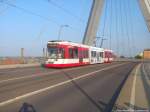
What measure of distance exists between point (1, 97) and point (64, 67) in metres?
27.3

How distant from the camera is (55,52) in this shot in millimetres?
36906

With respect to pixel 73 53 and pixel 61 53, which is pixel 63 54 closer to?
pixel 61 53

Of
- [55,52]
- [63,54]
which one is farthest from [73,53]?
[55,52]

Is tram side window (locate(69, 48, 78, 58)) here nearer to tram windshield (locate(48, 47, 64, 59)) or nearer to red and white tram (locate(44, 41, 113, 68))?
red and white tram (locate(44, 41, 113, 68))

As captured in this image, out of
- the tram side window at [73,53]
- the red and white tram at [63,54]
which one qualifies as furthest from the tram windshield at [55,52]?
the tram side window at [73,53]

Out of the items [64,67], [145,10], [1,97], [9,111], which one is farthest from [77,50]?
[9,111]

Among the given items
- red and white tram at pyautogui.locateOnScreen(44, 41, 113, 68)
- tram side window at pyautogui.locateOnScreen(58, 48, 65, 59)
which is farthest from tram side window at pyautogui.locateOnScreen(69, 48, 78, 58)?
tram side window at pyautogui.locateOnScreen(58, 48, 65, 59)

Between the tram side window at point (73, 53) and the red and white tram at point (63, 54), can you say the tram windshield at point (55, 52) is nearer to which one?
the red and white tram at point (63, 54)

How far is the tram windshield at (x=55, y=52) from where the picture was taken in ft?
120

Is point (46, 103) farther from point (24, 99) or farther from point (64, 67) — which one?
point (64, 67)

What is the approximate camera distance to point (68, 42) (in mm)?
37625

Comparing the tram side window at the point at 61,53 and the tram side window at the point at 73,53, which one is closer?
the tram side window at the point at 61,53

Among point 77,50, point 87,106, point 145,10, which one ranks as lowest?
point 87,106

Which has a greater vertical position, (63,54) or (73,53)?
(73,53)
